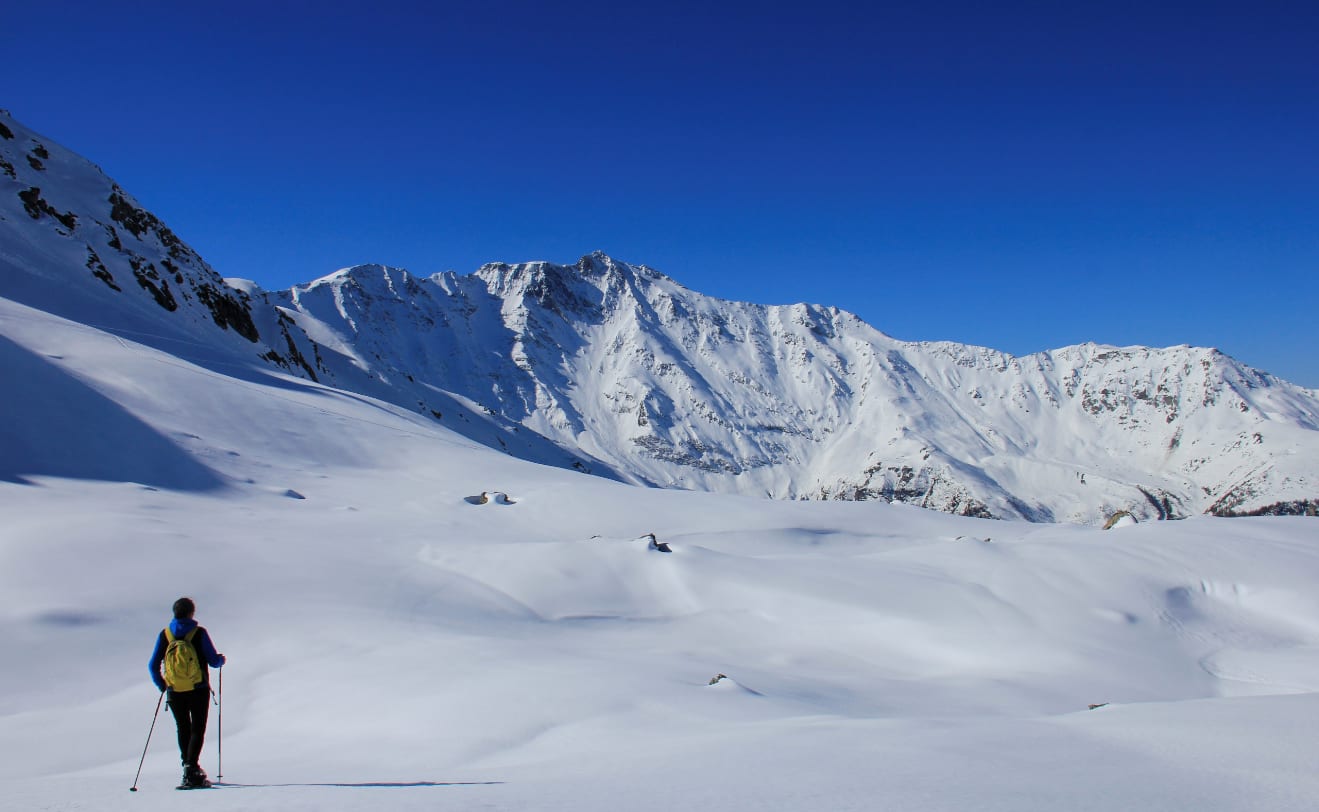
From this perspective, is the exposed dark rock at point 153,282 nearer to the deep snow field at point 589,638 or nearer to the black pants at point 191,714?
the deep snow field at point 589,638

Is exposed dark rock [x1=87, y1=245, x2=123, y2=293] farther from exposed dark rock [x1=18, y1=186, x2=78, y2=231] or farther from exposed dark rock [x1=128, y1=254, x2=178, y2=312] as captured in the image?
exposed dark rock [x1=18, y1=186, x2=78, y2=231]

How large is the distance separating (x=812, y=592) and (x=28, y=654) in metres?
16.2

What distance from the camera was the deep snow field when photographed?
23.1ft

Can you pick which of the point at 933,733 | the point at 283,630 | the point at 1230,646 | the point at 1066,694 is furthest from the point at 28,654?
the point at 1230,646

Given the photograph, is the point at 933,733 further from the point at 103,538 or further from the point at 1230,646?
the point at 103,538

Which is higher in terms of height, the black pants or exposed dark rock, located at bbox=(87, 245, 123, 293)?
exposed dark rock, located at bbox=(87, 245, 123, 293)

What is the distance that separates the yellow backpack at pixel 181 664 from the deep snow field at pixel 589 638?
988 millimetres

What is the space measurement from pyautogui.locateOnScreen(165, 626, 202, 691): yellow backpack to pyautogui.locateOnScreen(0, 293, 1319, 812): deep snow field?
3.24 ft

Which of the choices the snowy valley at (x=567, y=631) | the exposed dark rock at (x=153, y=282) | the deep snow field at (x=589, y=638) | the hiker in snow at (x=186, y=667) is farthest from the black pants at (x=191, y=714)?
the exposed dark rock at (x=153, y=282)

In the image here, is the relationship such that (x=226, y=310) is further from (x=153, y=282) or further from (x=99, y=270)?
(x=99, y=270)

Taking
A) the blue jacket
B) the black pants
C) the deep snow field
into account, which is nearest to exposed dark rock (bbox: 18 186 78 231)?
the deep snow field

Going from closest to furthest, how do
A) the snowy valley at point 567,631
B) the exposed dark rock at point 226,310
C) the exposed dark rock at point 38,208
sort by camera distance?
the snowy valley at point 567,631, the exposed dark rock at point 38,208, the exposed dark rock at point 226,310

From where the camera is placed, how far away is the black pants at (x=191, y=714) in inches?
308

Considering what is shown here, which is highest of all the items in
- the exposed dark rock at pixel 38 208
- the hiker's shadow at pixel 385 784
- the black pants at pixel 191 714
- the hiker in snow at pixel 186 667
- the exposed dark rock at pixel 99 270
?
the exposed dark rock at pixel 38 208
